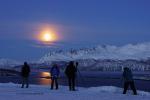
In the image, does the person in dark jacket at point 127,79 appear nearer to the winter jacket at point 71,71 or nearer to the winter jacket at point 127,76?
the winter jacket at point 127,76

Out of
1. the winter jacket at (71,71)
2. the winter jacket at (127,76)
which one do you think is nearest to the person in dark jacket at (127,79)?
the winter jacket at (127,76)

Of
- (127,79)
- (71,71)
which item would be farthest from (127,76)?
(71,71)

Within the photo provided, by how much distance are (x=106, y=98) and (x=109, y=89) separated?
7.35 metres

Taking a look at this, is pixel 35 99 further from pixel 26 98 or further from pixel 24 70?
pixel 24 70

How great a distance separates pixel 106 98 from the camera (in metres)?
24.0

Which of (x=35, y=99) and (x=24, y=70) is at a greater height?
(x=24, y=70)

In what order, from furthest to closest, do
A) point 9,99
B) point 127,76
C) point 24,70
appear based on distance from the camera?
point 24,70
point 127,76
point 9,99

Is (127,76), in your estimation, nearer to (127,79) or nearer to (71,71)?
(127,79)

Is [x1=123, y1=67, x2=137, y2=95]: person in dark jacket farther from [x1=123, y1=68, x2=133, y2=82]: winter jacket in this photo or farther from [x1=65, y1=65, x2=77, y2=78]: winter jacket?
[x1=65, y1=65, x2=77, y2=78]: winter jacket

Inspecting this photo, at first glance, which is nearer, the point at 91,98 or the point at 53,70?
the point at 91,98

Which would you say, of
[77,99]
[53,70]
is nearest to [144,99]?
[77,99]

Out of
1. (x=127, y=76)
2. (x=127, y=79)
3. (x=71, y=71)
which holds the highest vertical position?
(x=71, y=71)

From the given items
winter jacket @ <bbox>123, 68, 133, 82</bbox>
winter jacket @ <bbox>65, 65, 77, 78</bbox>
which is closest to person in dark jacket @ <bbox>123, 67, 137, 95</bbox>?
winter jacket @ <bbox>123, 68, 133, 82</bbox>

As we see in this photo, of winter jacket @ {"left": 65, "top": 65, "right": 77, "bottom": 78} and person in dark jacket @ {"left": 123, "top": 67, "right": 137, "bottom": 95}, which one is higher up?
winter jacket @ {"left": 65, "top": 65, "right": 77, "bottom": 78}
